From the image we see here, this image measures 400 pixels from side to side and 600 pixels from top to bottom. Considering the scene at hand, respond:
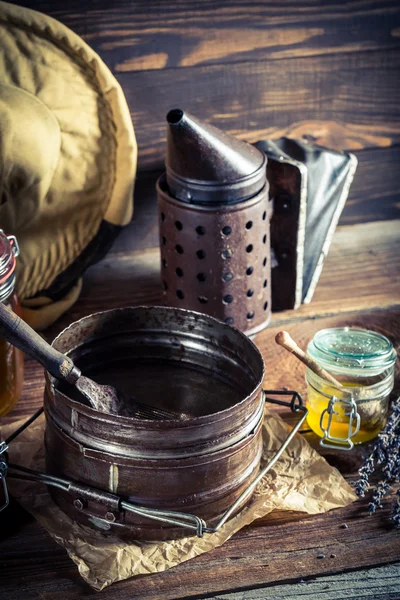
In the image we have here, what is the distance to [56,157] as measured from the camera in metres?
1.35

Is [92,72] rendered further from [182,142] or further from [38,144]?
[182,142]

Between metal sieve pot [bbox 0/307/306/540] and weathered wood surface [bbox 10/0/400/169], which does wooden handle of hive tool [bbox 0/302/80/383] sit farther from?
weathered wood surface [bbox 10/0/400/169]

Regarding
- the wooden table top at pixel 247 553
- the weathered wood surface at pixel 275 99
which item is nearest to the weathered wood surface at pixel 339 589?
the wooden table top at pixel 247 553

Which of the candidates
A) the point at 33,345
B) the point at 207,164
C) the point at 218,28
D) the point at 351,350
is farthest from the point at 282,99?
the point at 33,345

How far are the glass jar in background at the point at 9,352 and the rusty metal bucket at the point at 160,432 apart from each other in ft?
0.38

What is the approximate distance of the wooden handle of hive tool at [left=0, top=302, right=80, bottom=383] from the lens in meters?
0.94

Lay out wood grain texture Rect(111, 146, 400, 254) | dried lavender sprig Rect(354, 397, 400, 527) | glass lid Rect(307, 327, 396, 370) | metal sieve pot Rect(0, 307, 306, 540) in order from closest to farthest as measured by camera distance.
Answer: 1. metal sieve pot Rect(0, 307, 306, 540)
2. dried lavender sprig Rect(354, 397, 400, 527)
3. glass lid Rect(307, 327, 396, 370)
4. wood grain texture Rect(111, 146, 400, 254)

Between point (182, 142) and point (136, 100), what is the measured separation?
34cm

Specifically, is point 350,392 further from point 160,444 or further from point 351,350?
point 160,444

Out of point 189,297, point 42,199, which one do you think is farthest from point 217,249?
point 42,199

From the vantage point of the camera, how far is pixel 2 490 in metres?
1.01

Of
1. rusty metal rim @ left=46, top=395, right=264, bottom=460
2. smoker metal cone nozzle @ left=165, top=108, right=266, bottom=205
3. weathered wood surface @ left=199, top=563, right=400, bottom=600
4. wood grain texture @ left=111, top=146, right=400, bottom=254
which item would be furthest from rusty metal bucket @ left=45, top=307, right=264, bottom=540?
wood grain texture @ left=111, top=146, right=400, bottom=254

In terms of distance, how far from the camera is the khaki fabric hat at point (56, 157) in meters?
1.29

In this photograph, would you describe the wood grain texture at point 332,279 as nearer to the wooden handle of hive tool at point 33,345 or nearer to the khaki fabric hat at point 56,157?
the khaki fabric hat at point 56,157
